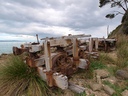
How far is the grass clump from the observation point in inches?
111

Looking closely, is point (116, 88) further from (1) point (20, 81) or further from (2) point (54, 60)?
(1) point (20, 81)

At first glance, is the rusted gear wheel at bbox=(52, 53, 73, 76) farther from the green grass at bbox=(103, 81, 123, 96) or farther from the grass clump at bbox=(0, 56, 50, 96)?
the green grass at bbox=(103, 81, 123, 96)

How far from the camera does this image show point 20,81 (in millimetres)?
3029

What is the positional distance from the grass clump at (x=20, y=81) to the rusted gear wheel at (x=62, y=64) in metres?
0.48

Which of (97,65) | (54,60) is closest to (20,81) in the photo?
(54,60)

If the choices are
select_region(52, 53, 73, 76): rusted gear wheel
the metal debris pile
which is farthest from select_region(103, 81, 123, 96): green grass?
select_region(52, 53, 73, 76): rusted gear wheel

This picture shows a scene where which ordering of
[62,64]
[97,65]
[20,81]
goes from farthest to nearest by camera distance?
[97,65] < [62,64] < [20,81]

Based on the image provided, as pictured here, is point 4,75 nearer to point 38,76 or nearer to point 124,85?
point 38,76

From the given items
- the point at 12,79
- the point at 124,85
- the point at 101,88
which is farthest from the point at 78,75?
the point at 12,79

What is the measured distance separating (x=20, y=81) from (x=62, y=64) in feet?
3.47

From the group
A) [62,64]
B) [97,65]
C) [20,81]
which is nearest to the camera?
[20,81]

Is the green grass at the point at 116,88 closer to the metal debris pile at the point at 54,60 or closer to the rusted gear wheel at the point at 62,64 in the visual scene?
the metal debris pile at the point at 54,60

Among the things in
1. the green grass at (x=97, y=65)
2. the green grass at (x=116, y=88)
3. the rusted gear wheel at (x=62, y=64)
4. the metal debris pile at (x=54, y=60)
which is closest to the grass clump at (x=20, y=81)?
the metal debris pile at (x=54, y=60)

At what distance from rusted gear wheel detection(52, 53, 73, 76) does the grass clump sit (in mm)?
478
